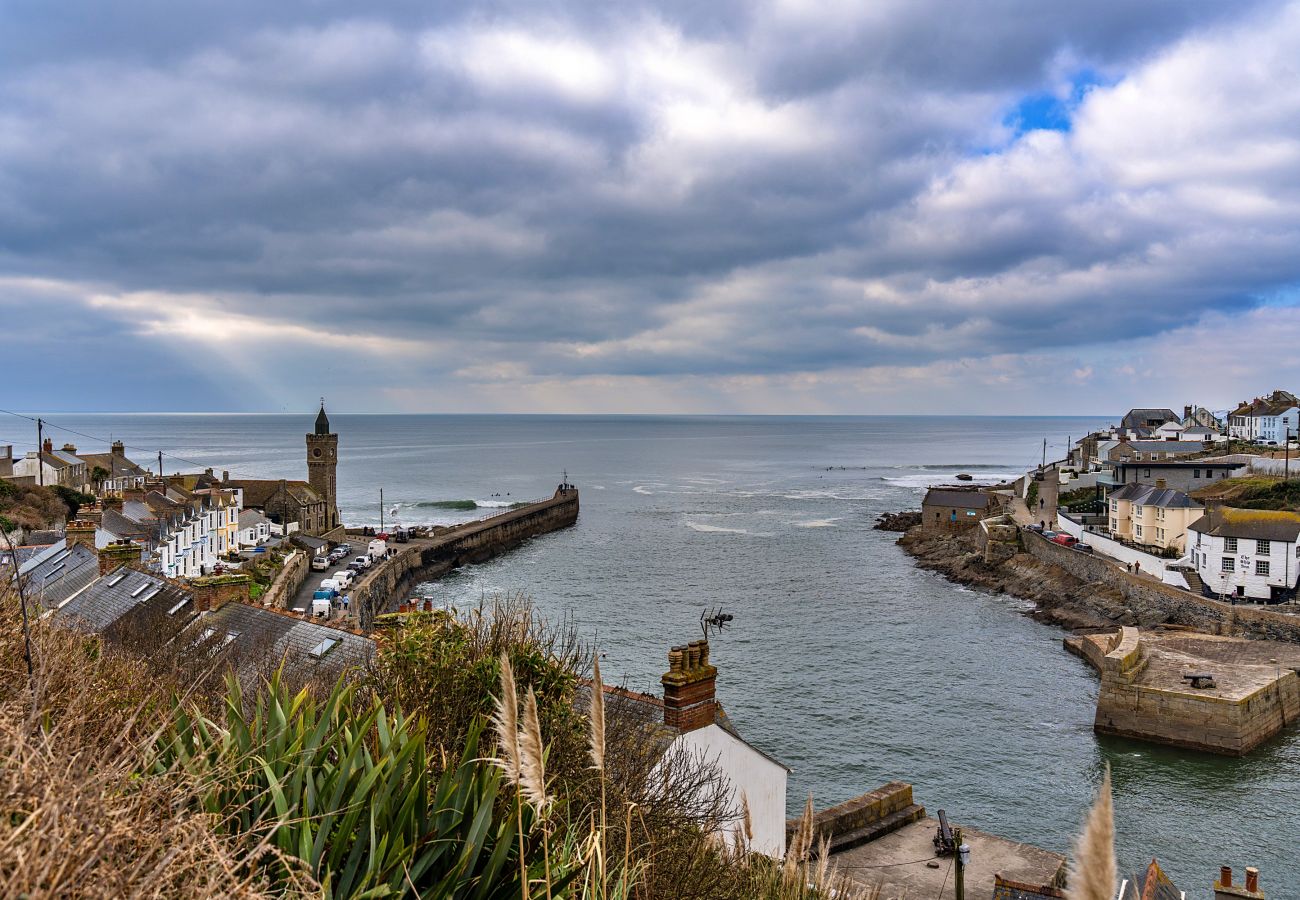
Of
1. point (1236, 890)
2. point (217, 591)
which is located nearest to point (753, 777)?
point (1236, 890)

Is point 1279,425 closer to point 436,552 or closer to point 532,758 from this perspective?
point 436,552

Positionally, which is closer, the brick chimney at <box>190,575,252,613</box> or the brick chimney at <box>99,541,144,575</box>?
the brick chimney at <box>190,575,252,613</box>

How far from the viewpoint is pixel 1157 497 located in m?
52.9

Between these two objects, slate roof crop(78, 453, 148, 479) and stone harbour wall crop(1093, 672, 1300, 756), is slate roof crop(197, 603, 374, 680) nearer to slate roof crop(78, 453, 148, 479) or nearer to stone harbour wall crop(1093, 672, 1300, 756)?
stone harbour wall crop(1093, 672, 1300, 756)

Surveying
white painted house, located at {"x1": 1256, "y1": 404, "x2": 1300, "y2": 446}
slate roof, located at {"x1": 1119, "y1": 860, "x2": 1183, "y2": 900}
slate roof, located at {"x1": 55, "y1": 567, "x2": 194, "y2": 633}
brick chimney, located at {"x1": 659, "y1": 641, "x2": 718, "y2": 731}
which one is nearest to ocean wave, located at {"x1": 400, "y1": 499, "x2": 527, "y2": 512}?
slate roof, located at {"x1": 55, "y1": 567, "x2": 194, "y2": 633}

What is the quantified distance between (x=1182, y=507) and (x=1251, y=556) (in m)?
8.13

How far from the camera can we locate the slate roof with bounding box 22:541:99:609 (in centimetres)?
2244

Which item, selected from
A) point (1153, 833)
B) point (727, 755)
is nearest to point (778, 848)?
point (727, 755)

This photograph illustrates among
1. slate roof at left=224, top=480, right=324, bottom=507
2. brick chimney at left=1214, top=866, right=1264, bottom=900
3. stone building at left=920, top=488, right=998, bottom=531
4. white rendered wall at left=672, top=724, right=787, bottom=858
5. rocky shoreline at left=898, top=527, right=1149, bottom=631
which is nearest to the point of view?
white rendered wall at left=672, top=724, right=787, bottom=858

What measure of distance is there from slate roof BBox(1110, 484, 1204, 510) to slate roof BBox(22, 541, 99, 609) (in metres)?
51.3

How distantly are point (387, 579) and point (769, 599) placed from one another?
67.9ft

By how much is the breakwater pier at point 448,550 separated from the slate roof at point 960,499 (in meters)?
32.8

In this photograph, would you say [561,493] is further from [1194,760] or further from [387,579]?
[1194,760]

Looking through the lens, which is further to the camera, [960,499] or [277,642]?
[960,499]
